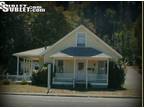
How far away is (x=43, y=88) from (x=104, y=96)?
38.5 inches

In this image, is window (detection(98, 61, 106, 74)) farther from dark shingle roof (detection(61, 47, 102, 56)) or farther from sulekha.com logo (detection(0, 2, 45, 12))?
sulekha.com logo (detection(0, 2, 45, 12))

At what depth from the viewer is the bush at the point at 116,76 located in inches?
720

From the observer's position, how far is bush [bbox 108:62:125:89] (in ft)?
60.0

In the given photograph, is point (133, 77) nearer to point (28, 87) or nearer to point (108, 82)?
point (108, 82)

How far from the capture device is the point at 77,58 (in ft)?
59.9

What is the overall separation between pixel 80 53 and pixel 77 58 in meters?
0.09

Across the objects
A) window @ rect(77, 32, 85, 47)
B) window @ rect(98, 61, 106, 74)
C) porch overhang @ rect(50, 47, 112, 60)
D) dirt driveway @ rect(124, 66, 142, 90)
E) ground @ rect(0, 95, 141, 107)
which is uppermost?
window @ rect(77, 32, 85, 47)

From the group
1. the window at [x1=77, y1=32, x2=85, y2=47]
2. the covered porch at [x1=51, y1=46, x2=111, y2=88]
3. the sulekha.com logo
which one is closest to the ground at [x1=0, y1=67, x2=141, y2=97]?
the covered porch at [x1=51, y1=46, x2=111, y2=88]

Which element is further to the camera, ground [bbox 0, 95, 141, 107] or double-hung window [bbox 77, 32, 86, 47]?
ground [bbox 0, 95, 141, 107]

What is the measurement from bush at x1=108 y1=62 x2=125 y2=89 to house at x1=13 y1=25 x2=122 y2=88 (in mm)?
66

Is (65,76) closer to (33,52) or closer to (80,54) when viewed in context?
(80,54)

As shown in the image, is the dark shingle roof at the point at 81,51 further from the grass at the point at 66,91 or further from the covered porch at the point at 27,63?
the grass at the point at 66,91

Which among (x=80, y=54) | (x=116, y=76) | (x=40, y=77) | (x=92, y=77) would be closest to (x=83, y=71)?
(x=92, y=77)

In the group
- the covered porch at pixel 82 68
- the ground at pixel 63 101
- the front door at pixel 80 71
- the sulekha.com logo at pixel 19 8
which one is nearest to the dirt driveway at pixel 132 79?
the ground at pixel 63 101
